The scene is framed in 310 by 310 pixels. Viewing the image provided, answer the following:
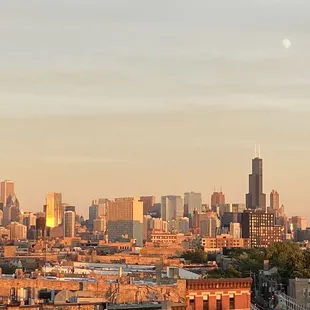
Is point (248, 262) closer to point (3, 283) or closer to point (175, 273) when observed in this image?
point (175, 273)

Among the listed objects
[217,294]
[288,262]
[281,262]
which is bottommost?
[281,262]

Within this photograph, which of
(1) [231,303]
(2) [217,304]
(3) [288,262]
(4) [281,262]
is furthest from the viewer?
(4) [281,262]

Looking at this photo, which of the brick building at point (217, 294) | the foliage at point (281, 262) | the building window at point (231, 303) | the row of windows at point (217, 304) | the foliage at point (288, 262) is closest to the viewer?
the row of windows at point (217, 304)

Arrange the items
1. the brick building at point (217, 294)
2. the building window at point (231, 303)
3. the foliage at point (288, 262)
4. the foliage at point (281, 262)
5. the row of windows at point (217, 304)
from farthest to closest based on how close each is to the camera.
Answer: the foliage at point (281, 262) < the foliage at point (288, 262) < the building window at point (231, 303) < the brick building at point (217, 294) < the row of windows at point (217, 304)

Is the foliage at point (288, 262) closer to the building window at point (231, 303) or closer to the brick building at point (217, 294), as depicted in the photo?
the brick building at point (217, 294)

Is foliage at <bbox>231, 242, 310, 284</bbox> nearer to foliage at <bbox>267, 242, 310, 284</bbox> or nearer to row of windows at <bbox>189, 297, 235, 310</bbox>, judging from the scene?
foliage at <bbox>267, 242, 310, 284</bbox>

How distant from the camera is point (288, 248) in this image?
124125mm

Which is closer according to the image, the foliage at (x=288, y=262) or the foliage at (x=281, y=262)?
the foliage at (x=288, y=262)

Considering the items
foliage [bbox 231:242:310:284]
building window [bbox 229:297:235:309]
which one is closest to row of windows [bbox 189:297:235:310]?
building window [bbox 229:297:235:309]

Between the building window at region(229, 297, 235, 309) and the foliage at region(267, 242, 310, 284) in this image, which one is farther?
the foliage at region(267, 242, 310, 284)

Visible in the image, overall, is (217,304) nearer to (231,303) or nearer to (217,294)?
(217,294)

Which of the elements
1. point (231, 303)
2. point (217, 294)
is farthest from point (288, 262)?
point (217, 294)

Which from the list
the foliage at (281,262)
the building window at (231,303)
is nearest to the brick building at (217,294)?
the building window at (231,303)

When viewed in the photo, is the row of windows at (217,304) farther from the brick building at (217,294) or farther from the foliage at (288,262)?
the foliage at (288,262)
